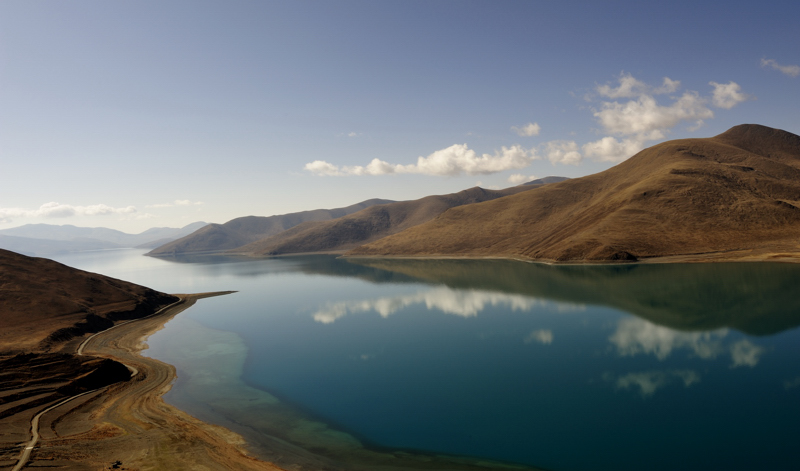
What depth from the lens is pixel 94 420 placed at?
25.5 metres

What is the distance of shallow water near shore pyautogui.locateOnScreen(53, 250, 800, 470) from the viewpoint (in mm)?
20844

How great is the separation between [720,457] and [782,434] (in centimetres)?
477

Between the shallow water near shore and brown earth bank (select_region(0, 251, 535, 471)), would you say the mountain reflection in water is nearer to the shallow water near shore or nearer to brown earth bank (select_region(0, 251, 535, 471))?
the shallow water near shore

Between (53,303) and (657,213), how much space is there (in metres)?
143

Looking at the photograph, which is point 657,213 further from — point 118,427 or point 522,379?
point 118,427

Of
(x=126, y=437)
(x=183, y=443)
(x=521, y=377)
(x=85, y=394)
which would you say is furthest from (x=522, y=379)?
(x=85, y=394)

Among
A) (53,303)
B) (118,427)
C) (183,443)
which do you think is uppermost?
(53,303)

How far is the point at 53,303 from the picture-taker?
5631 centimetres

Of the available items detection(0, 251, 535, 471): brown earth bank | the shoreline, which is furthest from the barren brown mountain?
detection(0, 251, 535, 471): brown earth bank

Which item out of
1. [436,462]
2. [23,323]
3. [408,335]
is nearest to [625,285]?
[408,335]

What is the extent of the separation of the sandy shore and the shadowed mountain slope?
2370 centimetres

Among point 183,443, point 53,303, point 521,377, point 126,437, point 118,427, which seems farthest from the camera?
point 53,303

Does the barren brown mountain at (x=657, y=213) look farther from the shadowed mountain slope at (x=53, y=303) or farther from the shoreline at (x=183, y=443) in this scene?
the shadowed mountain slope at (x=53, y=303)

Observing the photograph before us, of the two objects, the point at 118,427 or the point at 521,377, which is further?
the point at 521,377
